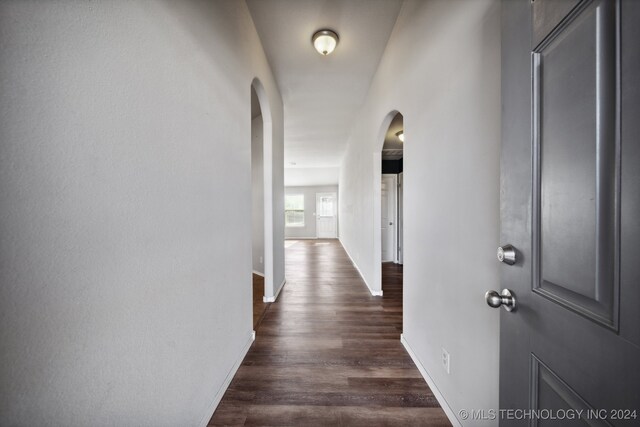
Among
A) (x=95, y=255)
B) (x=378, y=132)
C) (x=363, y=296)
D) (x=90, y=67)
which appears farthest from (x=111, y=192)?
(x=363, y=296)

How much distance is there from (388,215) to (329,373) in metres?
4.66

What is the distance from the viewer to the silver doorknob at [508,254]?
754 mm

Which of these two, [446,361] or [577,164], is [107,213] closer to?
[577,164]

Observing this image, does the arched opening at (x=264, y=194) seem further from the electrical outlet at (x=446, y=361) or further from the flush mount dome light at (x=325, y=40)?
the electrical outlet at (x=446, y=361)

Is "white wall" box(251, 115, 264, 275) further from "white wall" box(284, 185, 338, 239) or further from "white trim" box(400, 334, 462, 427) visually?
"white wall" box(284, 185, 338, 239)

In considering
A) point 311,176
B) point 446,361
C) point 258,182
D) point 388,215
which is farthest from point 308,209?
point 446,361

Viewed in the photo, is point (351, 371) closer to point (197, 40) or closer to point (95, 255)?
point (95, 255)

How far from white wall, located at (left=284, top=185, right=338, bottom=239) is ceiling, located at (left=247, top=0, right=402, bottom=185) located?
5395mm

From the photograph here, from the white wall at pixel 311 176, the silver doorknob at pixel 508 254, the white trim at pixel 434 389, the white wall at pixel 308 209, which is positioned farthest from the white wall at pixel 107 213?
the white wall at pixel 308 209

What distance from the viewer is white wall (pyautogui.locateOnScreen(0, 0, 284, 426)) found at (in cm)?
53

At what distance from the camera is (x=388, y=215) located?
600 cm

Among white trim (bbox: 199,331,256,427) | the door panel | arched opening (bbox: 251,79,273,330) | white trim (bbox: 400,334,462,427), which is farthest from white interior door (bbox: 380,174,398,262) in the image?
the door panel

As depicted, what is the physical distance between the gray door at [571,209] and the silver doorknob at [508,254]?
0.07ft

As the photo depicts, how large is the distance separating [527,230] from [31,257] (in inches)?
49.1
